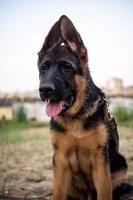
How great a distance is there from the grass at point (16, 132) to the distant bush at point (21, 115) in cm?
6

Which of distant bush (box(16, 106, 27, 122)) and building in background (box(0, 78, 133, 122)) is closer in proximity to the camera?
building in background (box(0, 78, 133, 122))

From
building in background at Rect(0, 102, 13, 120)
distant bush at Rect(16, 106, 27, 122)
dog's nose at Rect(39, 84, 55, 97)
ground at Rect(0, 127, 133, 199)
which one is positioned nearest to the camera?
dog's nose at Rect(39, 84, 55, 97)

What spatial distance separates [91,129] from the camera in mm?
3203

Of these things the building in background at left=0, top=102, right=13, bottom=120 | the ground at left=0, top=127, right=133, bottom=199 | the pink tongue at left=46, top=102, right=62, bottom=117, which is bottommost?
the ground at left=0, top=127, right=133, bottom=199

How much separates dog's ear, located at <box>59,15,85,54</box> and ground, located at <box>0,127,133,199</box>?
125 centimetres

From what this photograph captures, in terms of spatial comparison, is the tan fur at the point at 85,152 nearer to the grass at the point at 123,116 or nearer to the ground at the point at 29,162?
the ground at the point at 29,162

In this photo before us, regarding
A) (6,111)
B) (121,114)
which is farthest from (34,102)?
(121,114)

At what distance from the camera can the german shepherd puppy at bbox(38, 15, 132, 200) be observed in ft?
10.4

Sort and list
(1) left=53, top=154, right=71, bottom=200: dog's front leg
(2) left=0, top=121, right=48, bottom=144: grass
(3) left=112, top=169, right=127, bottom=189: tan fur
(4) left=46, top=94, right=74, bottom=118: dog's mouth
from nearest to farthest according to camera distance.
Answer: (4) left=46, top=94, right=74, bottom=118: dog's mouth, (1) left=53, top=154, right=71, bottom=200: dog's front leg, (3) left=112, top=169, right=127, bottom=189: tan fur, (2) left=0, top=121, right=48, bottom=144: grass

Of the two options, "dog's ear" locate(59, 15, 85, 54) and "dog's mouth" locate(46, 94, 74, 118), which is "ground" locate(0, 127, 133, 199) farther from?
"dog's ear" locate(59, 15, 85, 54)

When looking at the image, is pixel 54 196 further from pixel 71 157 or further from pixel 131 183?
pixel 131 183

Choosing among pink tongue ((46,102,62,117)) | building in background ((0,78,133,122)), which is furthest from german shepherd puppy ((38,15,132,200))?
building in background ((0,78,133,122))

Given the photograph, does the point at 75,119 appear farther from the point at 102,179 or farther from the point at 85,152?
the point at 102,179

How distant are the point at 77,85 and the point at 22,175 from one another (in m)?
1.57
